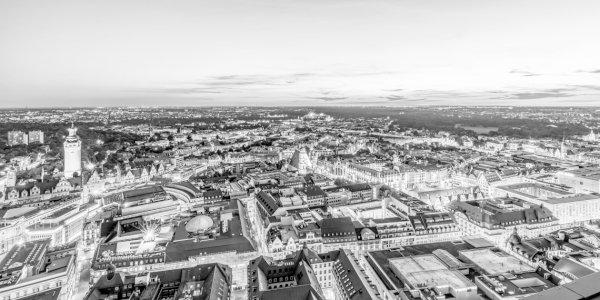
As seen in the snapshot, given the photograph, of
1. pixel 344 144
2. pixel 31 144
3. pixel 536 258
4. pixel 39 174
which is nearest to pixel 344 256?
pixel 536 258

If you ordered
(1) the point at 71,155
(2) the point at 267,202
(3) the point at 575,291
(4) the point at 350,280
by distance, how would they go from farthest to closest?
(1) the point at 71,155 → (2) the point at 267,202 → (4) the point at 350,280 → (3) the point at 575,291

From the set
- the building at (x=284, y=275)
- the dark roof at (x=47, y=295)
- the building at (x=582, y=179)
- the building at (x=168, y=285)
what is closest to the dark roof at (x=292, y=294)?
the building at (x=284, y=275)

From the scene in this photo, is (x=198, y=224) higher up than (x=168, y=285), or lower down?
higher up

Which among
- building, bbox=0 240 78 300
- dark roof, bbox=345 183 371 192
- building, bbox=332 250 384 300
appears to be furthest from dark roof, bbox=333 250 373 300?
dark roof, bbox=345 183 371 192

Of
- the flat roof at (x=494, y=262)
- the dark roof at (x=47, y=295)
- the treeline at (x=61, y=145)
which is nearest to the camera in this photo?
the dark roof at (x=47, y=295)

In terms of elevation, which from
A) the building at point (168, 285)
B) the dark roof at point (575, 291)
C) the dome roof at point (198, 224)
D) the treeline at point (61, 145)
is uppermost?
the dark roof at point (575, 291)

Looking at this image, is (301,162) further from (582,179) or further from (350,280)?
(582,179)

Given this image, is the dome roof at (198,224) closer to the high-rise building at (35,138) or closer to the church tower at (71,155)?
the church tower at (71,155)

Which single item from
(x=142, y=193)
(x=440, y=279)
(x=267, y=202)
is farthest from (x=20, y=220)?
(x=440, y=279)

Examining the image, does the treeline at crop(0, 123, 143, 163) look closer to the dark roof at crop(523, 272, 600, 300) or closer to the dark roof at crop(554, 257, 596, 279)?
the dark roof at crop(554, 257, 596, 279)
